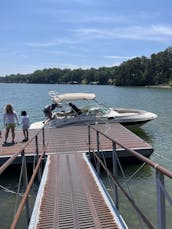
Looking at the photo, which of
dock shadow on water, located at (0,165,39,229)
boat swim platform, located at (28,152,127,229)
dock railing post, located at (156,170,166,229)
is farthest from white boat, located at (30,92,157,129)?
dock railing post, located at (156,170,166,229)

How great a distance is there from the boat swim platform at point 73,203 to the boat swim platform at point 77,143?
2.28m

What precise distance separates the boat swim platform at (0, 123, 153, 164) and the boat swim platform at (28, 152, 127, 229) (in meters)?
2.28

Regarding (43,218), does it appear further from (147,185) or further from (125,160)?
(125,160)

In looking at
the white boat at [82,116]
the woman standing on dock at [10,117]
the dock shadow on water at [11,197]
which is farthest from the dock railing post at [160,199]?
the white boat at [82,116]

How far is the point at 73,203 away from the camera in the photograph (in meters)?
6.19

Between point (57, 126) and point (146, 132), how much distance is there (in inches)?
210

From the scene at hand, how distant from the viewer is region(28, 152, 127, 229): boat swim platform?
17.5ft

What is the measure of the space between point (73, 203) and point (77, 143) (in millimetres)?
6567

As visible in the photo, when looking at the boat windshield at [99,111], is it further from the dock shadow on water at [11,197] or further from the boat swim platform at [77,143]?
the dock shadow on water at [11,197]

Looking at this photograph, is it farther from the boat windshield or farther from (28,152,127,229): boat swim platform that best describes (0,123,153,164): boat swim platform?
(28,152,127,229): boat swim platform

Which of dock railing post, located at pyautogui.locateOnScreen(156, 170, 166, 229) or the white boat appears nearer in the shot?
dock railing post, located at pyautogui.locateOnScreen(156, 170, 166, 229)

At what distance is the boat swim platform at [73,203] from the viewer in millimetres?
5320

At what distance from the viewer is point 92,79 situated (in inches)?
7520

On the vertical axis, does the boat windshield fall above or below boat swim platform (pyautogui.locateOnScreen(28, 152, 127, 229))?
above
